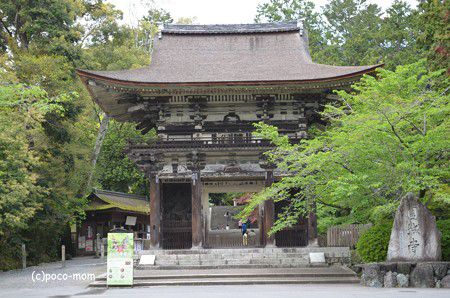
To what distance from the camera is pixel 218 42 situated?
86.2 feet

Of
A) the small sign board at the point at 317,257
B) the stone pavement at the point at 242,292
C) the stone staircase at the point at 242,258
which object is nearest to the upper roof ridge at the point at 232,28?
the stone staircase at the point at 242,258

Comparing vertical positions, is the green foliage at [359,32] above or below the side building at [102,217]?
above

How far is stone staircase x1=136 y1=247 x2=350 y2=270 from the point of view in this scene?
1964 centimetres

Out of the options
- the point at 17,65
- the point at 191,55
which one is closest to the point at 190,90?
the point at 191,55

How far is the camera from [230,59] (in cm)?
2450

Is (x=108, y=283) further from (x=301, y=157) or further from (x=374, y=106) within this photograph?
(x=374, y=106)

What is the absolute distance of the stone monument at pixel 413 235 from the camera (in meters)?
14.7

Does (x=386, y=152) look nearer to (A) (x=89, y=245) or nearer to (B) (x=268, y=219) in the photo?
(B) (x=268, y=219)

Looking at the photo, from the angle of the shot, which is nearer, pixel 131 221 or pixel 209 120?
pixel 209 120

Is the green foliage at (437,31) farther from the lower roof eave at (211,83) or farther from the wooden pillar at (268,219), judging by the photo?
the wooden pillar at (268,219)

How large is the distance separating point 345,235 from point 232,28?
1140 centimetres

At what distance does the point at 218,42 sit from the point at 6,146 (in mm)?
10976

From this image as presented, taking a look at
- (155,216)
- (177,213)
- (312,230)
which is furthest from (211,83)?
(312,230)

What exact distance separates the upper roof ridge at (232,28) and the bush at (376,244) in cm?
1296
